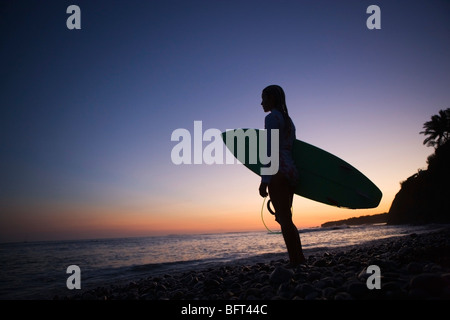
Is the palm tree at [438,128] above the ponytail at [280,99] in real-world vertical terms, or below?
above

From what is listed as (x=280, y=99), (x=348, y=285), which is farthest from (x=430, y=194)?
(x=348, y=285)

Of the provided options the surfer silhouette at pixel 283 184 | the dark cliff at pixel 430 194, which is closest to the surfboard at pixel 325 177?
the surfer silhouette at pixel 283 184

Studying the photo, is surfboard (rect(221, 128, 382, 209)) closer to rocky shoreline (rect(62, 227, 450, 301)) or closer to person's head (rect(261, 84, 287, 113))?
rocky shoreline (rect(62, 227, 450, 301))

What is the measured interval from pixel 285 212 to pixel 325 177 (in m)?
1.76

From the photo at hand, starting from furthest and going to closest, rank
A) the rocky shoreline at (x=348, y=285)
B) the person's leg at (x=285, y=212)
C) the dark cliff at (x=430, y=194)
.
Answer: the dark cliff at (x=430, y=194)
the person's leg at (x=285, y=212)
the rocky shoreline at (x=348, y=285)

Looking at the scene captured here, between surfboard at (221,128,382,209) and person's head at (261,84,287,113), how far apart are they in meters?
1.22

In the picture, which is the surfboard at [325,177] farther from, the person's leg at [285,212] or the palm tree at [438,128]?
the palm tree at [438,128]

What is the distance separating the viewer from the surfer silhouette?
312 cm

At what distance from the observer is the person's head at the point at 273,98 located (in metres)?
3.38

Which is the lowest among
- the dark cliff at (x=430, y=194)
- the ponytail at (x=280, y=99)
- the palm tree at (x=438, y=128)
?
the dark cliff at (x=430, y=194)

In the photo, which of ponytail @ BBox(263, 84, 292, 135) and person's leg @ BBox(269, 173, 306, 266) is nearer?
person's leg @ BBox(269, 173, 306, 266)

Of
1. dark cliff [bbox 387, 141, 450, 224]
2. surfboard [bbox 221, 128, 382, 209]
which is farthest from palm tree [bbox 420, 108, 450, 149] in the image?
surfboard [bbox 221, 128, 382, 209]
